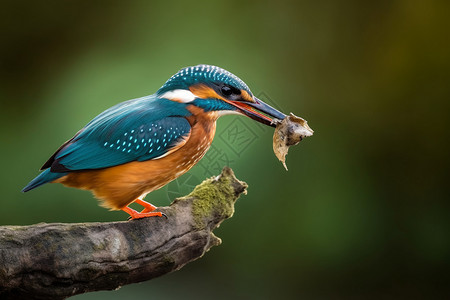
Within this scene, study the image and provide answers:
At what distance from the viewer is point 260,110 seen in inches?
107

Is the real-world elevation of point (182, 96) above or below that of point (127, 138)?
above

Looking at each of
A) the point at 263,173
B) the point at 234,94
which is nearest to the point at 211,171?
the point at 263,173

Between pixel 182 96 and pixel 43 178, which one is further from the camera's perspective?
pixel 182 96

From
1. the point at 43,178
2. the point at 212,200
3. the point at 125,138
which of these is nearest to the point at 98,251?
the point at 43,178

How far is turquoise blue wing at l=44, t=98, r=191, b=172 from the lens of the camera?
2.60 meters

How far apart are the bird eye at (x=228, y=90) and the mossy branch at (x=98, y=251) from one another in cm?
60

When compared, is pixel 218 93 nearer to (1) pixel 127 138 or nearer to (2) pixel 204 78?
(2) pixel 204 78

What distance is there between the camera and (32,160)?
15.0 ft

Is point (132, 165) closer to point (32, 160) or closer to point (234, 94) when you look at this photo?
point (234, 94)

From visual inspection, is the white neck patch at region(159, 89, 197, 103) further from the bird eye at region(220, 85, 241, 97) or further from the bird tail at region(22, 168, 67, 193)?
the bird tail at region(22, 168, 67, 193)

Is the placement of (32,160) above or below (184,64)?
below

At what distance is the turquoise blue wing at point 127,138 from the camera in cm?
260

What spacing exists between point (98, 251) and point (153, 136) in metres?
0.54

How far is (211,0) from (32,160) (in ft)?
6.20
